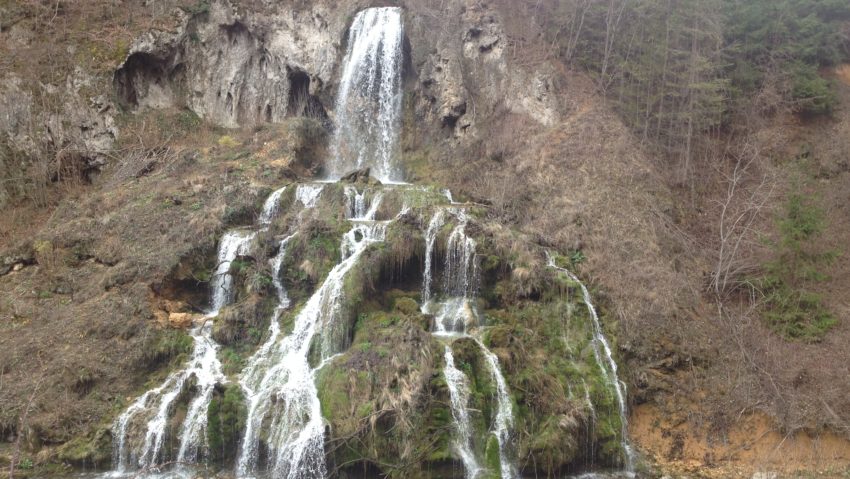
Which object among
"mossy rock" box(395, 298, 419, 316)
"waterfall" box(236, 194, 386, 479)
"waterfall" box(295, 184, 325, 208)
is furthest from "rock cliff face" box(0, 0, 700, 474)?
"waterfall" box(295, 184, 325, 208)

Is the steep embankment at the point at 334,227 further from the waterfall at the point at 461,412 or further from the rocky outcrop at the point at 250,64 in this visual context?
the waterfall at the point at 461,412

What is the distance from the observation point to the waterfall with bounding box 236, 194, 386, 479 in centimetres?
1109

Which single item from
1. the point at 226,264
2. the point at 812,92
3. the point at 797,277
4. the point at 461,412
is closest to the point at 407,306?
the point at 461,412

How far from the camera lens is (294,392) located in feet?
40.0

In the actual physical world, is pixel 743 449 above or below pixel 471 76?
below

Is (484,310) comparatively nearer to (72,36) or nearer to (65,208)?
(65,208)

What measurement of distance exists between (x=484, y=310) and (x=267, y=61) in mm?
19848

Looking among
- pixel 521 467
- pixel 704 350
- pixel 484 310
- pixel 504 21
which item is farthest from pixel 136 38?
pixel 704 350

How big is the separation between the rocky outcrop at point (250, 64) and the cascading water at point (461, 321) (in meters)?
14.3

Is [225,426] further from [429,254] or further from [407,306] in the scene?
[429,254]

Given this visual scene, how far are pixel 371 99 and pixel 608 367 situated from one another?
59.5 feet

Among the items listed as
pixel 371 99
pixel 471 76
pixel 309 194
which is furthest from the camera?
pixel 371 99

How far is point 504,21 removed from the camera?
27672 mm

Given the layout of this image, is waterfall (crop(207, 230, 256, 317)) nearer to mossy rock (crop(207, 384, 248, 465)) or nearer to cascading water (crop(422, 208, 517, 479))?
mossy rock (crop(207, 384, 248, 465))
